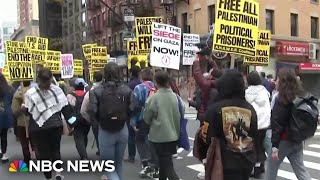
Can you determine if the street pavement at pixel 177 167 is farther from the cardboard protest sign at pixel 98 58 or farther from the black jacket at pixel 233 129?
the cardboard protest sign at pixel 98 58

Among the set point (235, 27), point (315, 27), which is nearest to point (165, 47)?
point (235, 27)

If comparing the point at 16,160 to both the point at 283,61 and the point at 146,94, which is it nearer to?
the point at 146,94

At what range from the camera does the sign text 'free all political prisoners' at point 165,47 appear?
32.3 ft

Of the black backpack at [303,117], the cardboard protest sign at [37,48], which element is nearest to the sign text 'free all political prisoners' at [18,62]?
the cardboard protest sign at [37,48]

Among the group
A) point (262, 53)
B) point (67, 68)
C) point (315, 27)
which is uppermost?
point (315, 27)

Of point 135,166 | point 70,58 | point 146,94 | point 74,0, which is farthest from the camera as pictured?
point 74,0

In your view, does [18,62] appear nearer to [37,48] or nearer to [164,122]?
[37,48]

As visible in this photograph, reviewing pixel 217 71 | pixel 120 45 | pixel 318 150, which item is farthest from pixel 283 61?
pixel 217 71

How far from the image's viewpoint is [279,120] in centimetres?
592

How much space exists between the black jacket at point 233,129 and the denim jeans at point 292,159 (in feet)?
5.40

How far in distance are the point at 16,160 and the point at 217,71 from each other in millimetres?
4952

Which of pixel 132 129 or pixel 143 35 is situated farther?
pixel 143 35

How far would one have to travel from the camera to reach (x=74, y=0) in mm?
62562

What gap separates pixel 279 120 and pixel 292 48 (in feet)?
90.1
